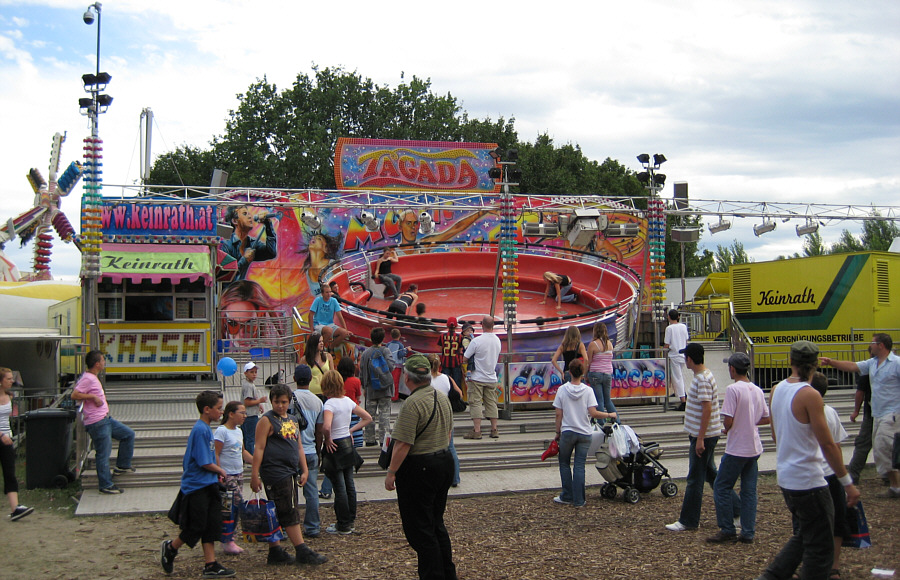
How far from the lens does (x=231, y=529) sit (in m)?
6.74

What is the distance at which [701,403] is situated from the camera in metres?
7.29

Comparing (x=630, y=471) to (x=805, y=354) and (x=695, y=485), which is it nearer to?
(x=695, y=485)

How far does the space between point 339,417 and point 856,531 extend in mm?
4464

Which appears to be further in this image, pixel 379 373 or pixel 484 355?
pixel 484 355

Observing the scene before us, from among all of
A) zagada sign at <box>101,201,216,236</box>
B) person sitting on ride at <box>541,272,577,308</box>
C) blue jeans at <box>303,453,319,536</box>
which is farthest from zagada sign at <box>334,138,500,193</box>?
blue jeans at <box>303,453,319,536</box>

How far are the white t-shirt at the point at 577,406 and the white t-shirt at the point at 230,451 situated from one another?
3.43 meters

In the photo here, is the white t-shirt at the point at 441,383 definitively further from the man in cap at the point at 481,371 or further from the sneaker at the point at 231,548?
the sneaker at the point at 231,548

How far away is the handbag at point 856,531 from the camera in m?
5.88

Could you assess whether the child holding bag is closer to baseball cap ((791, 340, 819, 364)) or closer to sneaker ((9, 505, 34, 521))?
sneaker ((9, 505, 34, 521))

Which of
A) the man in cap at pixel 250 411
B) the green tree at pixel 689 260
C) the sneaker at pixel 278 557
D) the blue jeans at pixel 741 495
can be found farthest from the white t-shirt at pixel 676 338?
the green tree at pixel 689 260

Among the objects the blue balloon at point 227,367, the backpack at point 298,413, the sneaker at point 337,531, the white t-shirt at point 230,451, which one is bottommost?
the sneaker at point 337,531

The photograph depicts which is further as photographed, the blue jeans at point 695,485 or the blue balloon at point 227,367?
the blue balloon at point 227,367

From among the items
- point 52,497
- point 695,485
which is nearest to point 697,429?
point 695,485

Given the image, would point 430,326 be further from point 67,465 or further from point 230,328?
point 67,465
